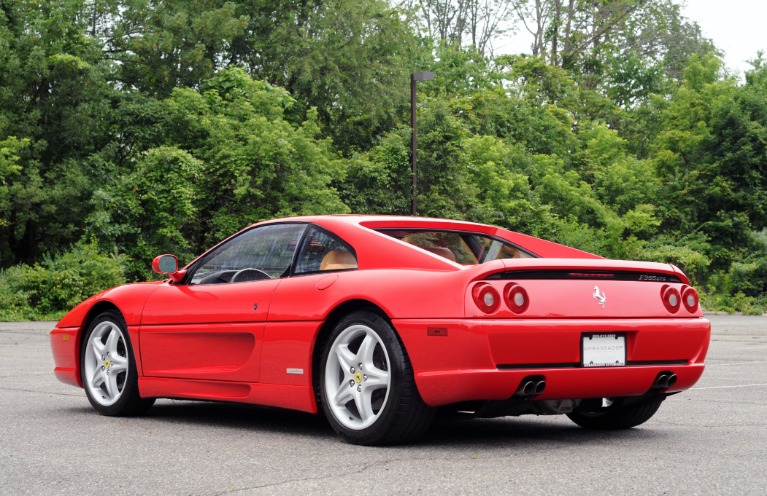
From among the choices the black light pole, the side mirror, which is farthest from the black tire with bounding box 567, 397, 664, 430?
the black light pole

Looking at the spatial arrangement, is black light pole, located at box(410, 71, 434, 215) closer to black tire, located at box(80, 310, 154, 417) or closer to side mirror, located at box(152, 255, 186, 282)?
black tire, located at box(80, 310, 154, 417)

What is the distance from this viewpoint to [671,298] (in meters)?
6.08

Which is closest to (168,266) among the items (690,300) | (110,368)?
(110,368)

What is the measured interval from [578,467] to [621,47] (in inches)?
2322

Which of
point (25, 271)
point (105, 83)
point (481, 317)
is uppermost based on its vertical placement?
point (105, 83)

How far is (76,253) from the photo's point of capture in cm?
2898

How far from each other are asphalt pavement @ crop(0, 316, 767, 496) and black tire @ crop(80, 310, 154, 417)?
11cm

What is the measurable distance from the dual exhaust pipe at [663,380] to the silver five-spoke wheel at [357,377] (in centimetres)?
155

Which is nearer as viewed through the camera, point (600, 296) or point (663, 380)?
point (600, 296)

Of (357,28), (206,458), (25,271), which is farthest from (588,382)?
(357,28)

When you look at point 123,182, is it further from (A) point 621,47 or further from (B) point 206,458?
(A) point 621,47

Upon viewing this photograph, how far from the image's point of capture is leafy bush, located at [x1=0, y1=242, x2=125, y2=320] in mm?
26812

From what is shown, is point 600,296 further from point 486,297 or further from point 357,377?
point 357,377

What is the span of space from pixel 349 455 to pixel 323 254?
1.36 m
